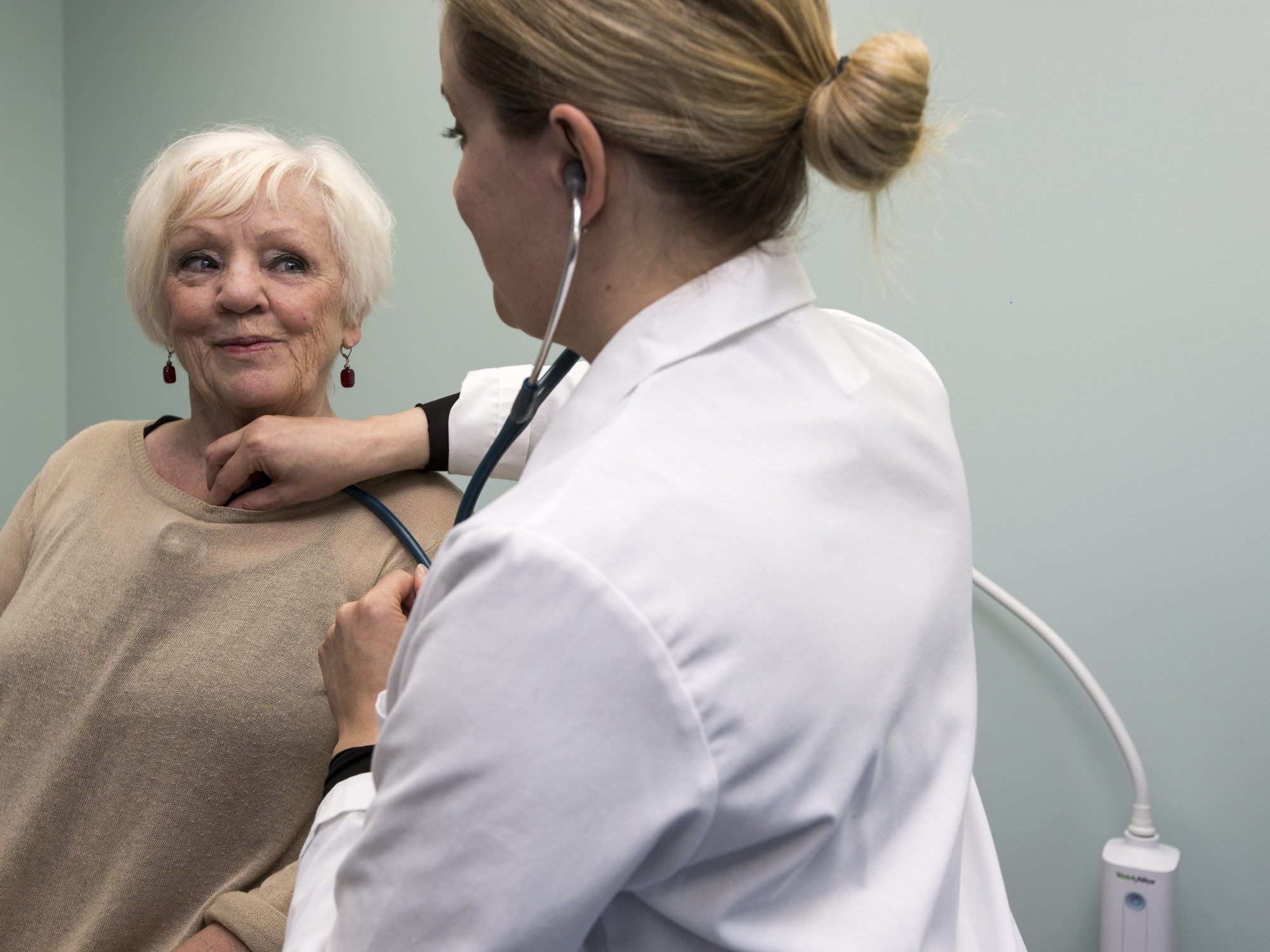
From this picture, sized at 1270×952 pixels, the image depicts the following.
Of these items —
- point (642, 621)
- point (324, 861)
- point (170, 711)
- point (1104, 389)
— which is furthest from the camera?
point (1104, 389)

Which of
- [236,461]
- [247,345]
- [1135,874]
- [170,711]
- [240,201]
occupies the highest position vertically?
[240,201]

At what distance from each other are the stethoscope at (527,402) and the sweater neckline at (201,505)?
22 mm

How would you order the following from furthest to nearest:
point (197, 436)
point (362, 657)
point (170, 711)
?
point (197, 436) < point (170, 711) < point (362, 657)

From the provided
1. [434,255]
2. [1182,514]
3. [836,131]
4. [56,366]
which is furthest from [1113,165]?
[56,366]

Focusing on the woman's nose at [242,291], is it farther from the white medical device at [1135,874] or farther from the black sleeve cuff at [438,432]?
the white medical device at [1135,874]

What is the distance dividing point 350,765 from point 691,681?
15.6 inches

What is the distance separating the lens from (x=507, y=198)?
63cm

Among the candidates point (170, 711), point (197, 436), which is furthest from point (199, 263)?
point (170, 711)

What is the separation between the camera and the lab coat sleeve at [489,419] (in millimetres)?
1120

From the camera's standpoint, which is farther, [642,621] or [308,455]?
[308,455]

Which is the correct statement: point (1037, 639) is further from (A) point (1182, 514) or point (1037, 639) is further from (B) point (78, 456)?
(B) point (78, 456)

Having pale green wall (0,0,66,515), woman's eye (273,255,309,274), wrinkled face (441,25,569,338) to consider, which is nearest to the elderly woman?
woman's eye (273,255,309,274)

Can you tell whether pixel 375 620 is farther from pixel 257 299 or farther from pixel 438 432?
pixel 257 299

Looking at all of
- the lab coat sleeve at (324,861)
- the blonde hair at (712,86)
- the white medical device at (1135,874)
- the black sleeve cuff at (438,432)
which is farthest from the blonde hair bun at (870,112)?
the white medical device at (1135,874)
